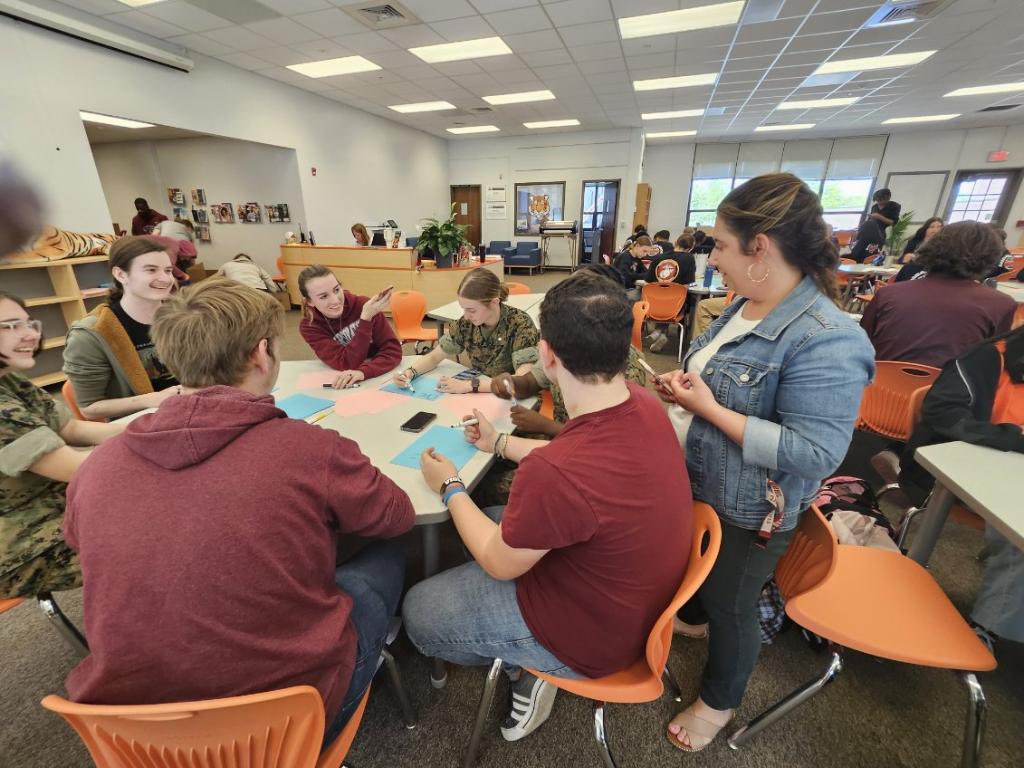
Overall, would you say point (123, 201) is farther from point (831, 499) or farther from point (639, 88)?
point (831, 499)

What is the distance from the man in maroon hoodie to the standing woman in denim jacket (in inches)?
34.9

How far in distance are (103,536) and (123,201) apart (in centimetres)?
1039

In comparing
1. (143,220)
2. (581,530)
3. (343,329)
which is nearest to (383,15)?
(343,329)

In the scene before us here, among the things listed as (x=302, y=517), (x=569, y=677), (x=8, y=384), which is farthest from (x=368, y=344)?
(x=569, y=677)

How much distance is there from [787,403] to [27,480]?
2.04 metres

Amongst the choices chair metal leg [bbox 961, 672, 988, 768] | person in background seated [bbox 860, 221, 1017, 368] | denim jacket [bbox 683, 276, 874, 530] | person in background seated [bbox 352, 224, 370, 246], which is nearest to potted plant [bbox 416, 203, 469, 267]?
person in background seated [bbox 352, 224, 370, 246]

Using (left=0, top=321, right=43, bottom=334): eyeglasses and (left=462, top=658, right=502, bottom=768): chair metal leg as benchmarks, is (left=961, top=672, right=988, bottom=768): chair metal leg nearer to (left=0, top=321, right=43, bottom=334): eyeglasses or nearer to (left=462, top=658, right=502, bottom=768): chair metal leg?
(left=462, top=658, right=502, bottom=768): chair metal leg

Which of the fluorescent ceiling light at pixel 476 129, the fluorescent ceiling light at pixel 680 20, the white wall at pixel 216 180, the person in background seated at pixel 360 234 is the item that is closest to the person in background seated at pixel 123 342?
the fluorescent ceiling light at pixel 680 20

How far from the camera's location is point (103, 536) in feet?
2.30

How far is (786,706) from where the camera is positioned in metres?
1.25

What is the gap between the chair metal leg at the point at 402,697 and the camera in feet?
4.05

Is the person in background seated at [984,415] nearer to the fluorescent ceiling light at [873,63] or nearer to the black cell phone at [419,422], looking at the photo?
the black cell phone at [419,422]

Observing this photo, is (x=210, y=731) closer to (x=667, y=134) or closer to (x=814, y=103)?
(x=814, y=103)

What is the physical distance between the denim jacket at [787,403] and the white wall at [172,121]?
19.0 feet
